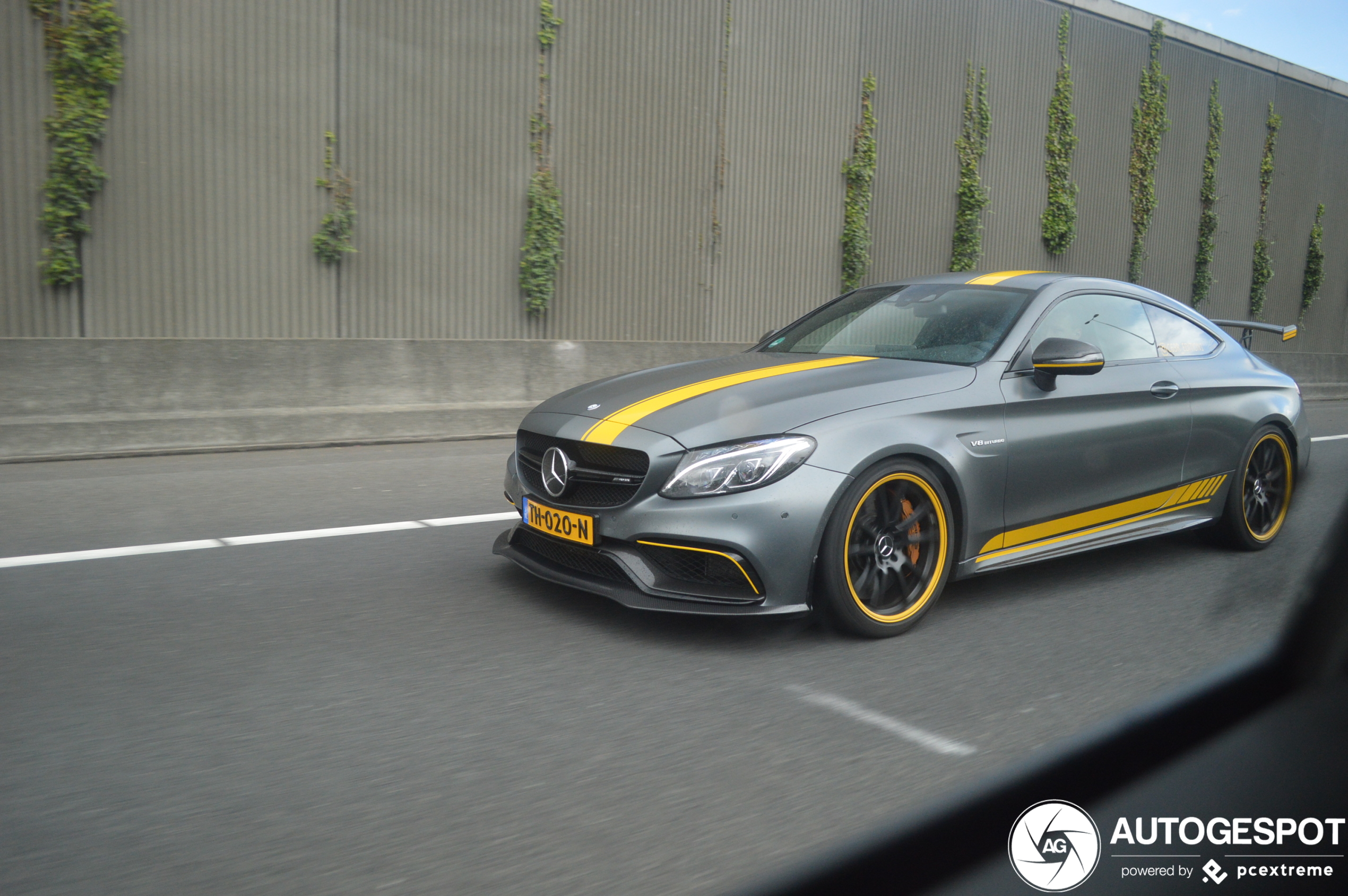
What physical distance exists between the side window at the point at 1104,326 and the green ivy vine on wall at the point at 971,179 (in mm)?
12207

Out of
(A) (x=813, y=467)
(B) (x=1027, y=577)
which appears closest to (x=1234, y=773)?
(A) (x=813, y=467)

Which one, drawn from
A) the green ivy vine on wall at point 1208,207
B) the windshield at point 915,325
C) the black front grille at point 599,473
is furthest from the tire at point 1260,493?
the green ivy vine on wall at point 1208,207

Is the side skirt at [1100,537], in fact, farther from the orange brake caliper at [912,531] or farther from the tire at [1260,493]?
the orange brake caliper at [912,531]

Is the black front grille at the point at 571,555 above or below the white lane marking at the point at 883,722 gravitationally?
above

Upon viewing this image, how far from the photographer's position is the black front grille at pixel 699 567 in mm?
4098

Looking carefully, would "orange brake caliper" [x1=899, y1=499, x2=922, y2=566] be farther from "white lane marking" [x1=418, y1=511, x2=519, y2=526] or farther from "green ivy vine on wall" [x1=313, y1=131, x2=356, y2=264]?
"green ivy vine on wall" [x1=313, y1=131, x2=356, y2=264]

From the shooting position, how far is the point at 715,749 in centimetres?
330

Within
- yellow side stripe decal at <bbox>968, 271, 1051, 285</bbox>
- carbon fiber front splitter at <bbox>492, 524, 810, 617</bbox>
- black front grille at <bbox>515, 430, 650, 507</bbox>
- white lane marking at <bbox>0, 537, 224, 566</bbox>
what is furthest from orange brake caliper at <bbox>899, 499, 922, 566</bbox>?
white lane marking at <bbox>0, 537, 224, 566</bbox>

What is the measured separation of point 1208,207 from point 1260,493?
19058 mm

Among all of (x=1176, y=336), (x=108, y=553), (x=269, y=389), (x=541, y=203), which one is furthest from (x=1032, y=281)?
(x=541, y=203)

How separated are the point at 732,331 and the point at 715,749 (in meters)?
11.8

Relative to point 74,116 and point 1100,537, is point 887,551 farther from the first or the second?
point 74,116

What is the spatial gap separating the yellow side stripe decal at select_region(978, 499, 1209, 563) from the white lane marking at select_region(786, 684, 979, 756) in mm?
1339

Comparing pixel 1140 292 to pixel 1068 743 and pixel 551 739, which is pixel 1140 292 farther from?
pixel 551 739
